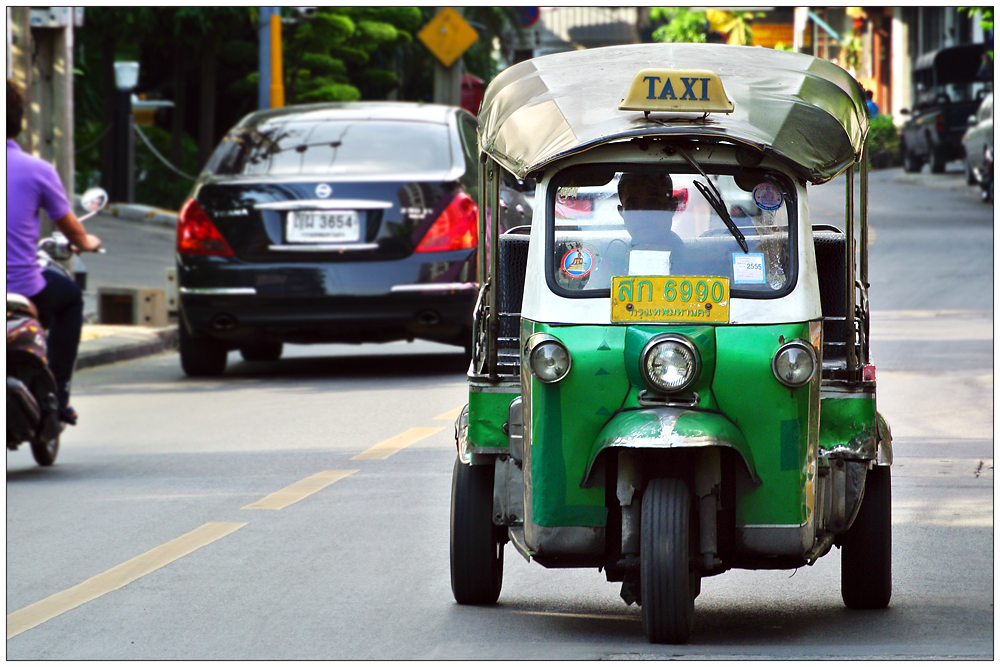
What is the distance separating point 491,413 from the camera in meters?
5.32

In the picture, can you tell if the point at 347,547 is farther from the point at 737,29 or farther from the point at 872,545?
the point at 737,29

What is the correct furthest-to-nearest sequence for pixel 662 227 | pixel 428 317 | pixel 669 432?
pixel 428 317 → pixel 662 227 → pixel 669 432

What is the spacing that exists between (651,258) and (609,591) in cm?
132

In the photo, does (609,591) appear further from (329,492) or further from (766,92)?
(329,492)

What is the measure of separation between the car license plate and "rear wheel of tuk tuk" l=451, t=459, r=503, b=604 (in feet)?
19.6

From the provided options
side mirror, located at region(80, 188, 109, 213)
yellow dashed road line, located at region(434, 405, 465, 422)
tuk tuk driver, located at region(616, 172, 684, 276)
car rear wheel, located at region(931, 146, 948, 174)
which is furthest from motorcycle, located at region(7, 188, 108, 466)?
car rear wheel, located at region(931, 146, 948, 174)

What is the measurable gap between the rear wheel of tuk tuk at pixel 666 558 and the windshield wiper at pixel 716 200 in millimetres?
733

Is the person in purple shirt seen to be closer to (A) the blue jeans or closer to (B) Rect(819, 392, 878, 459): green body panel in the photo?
(A) the blue jeans

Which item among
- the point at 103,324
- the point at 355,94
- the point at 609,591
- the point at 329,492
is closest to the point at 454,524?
the point at 609,591

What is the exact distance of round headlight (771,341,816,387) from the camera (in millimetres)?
4793

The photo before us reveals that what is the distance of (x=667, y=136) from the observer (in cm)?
494

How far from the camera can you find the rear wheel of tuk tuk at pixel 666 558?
4.65 metres

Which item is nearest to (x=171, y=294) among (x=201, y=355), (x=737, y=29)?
(x=201, y=355)

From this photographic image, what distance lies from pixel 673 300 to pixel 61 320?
4.63 metres
